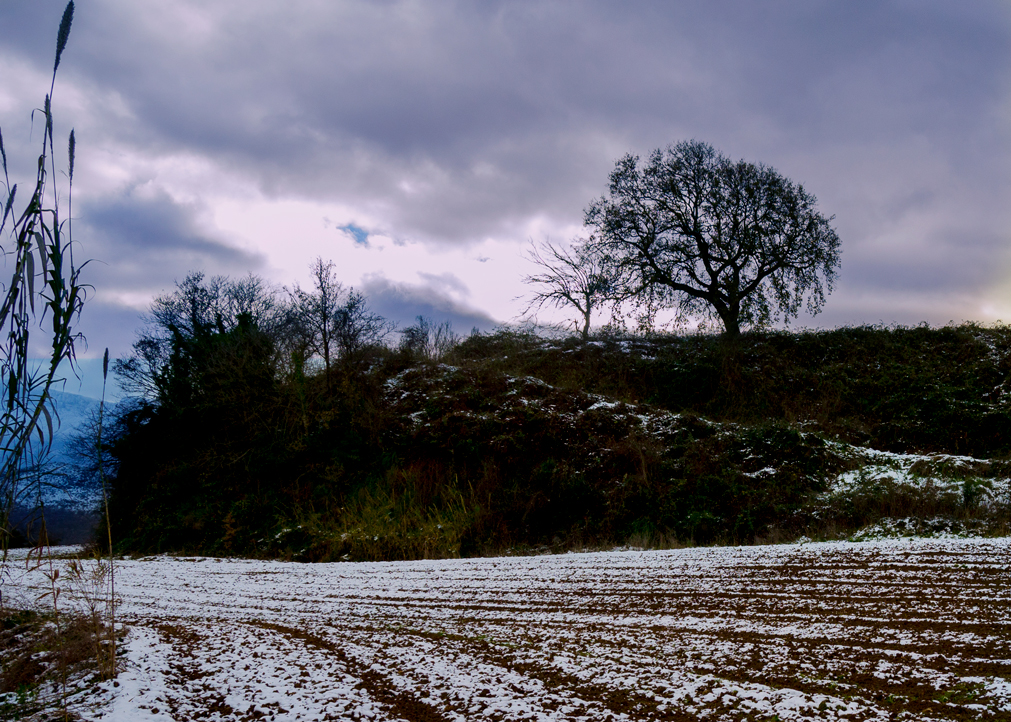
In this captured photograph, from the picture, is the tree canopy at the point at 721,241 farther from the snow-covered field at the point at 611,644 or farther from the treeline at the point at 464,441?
the snow-covered field at the point at 611,644

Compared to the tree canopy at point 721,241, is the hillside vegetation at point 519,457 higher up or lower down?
lower down

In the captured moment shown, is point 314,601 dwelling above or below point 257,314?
below

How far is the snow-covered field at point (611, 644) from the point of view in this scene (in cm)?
315

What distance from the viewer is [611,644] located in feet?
13.5

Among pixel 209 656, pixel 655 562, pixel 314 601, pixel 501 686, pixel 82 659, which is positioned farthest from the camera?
pixel 655 562

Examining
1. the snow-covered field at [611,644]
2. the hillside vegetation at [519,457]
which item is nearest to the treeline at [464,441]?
the hillside vegetation at [519,457]

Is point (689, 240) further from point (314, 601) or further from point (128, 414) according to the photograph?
point (314, 601)

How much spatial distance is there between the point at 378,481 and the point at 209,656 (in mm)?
9571

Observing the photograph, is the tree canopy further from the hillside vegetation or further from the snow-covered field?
the snow-covered field

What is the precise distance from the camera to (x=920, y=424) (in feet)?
54.1

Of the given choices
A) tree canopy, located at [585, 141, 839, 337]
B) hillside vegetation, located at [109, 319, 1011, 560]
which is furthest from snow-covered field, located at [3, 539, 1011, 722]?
tree canopy, located at [585, 141, 839, 337]

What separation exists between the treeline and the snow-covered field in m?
4.47

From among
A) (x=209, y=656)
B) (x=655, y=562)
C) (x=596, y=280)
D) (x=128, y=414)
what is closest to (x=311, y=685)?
(x=209, y=656)

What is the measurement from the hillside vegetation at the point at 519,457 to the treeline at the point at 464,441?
0.05 metres
